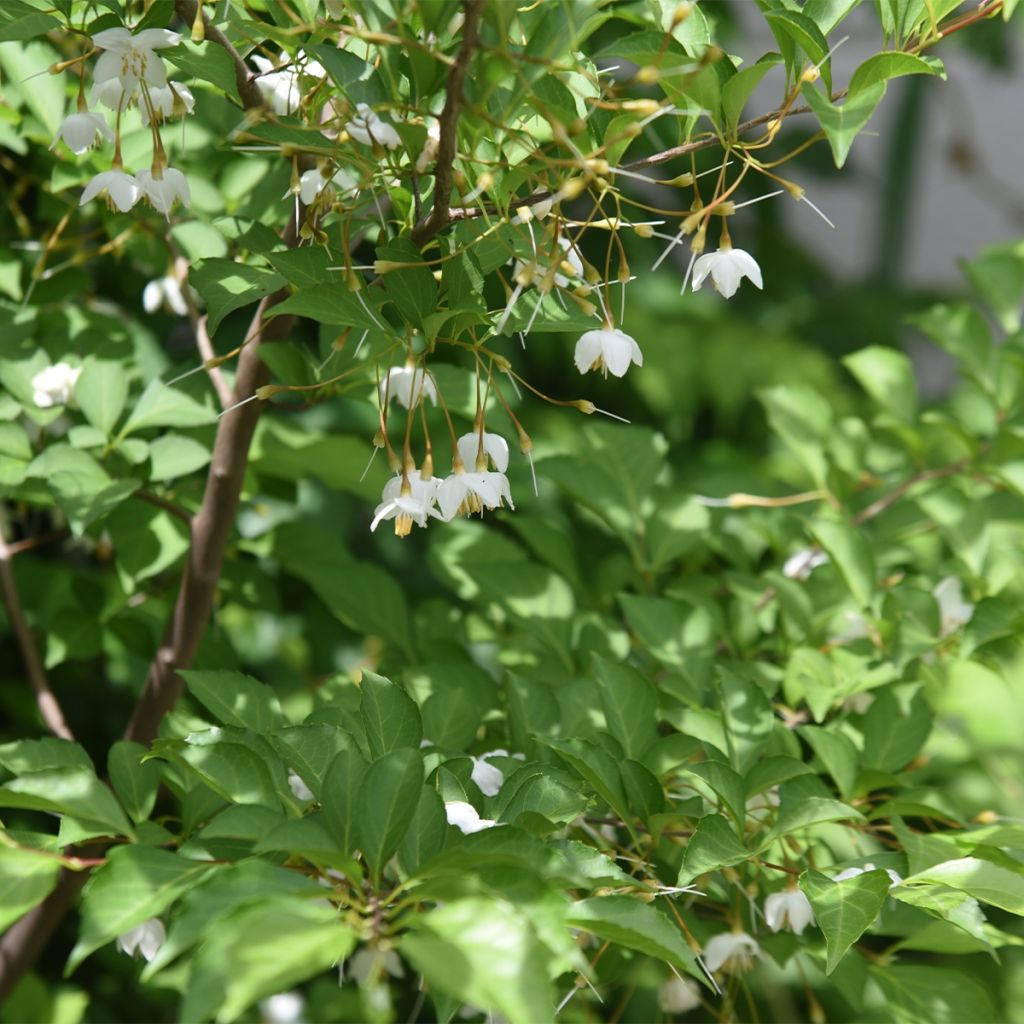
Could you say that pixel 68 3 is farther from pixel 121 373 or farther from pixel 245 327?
pixel 245 327

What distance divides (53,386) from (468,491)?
0.37 m

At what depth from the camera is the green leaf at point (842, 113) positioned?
1.59 feet

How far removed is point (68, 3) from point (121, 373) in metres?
0.30

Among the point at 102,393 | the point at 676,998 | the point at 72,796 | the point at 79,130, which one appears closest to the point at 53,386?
the point at 102,393

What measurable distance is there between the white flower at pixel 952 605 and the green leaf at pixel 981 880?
11.6 inches

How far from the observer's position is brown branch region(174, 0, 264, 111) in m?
0.57

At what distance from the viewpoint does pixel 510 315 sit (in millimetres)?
543

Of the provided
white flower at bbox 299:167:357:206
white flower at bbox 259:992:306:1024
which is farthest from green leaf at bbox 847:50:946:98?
white flower at bbox 259:992:306:1024

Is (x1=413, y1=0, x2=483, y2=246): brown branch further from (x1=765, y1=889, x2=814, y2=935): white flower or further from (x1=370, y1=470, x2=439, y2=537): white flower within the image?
(x1=765, y1=889, x2=814, y2=935): white flower

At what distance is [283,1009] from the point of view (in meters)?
1.01

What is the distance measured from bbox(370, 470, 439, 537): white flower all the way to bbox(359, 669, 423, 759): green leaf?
7 cm

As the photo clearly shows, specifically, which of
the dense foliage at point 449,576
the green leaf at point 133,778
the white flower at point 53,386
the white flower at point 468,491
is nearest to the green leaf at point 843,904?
the dense foliage at point 449,576

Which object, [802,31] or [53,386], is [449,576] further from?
[802,31]

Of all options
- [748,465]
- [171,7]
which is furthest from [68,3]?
[748,465]
